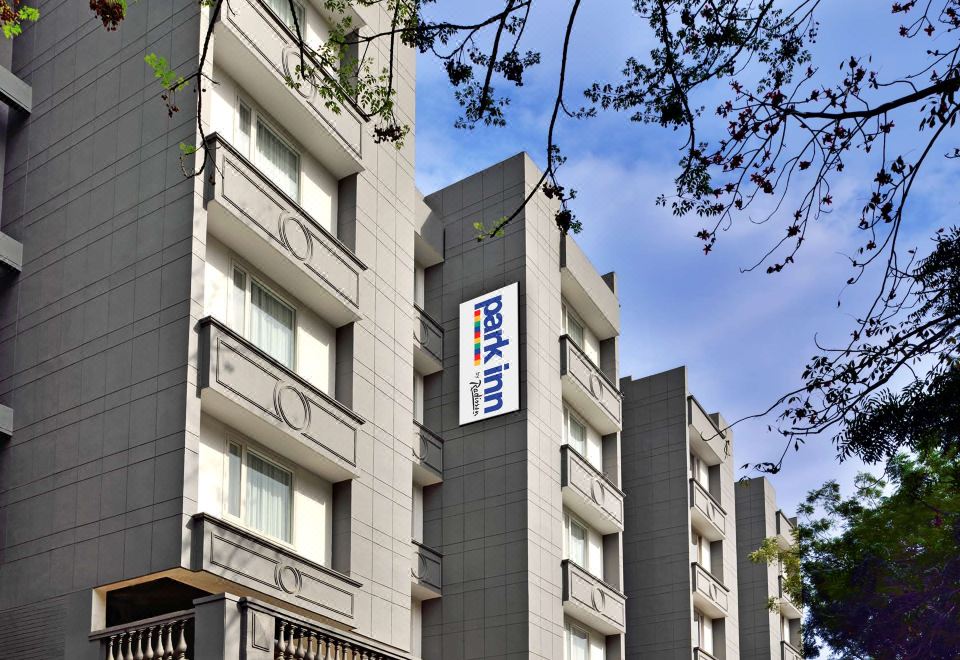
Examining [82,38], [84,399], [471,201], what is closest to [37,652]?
[84,399]

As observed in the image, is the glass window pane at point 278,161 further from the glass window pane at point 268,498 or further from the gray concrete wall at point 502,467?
the gray concrete wall at point 502,467

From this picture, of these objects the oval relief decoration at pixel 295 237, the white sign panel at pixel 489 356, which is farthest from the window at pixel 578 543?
the oval relief decoration at pixel 295 237

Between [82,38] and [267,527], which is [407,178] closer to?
[82,38]

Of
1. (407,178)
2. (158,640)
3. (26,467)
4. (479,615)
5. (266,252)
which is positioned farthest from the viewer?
(479,615)

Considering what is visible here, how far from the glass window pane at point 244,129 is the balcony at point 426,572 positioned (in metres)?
10.8

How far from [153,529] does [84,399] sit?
2.96 m

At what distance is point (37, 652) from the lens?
19.3 m

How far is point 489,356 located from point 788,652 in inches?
1052

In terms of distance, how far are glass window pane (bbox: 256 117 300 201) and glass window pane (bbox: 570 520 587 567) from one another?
14.1 m

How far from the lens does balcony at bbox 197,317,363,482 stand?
1995 cm

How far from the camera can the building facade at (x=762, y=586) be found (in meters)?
49.6

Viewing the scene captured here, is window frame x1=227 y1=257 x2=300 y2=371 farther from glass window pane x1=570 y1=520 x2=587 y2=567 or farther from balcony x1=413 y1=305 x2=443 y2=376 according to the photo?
glass window pane x1=570 y1=520 x2=587 y2=567

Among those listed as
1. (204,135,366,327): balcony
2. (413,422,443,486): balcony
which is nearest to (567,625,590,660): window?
(413,422,443,486): balcony

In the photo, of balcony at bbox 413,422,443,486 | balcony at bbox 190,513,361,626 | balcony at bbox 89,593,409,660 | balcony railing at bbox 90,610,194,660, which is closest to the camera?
balcony at bbox 89,593,409,660
